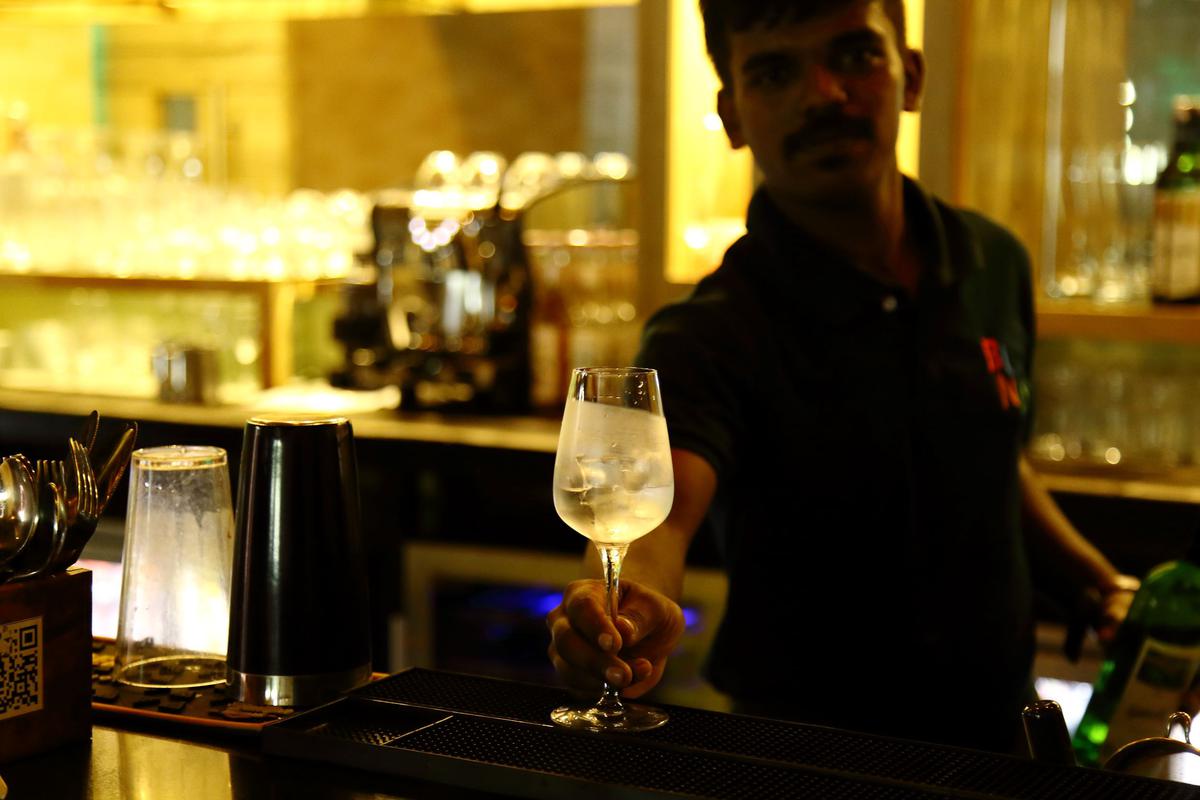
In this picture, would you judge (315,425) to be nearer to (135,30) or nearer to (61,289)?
(61,289)

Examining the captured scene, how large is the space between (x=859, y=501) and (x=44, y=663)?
2.80 feet

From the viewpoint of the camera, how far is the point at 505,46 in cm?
387

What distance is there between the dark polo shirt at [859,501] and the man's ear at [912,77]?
24 centimetres

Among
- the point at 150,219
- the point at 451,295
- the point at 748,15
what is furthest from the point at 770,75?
the point at 150,219

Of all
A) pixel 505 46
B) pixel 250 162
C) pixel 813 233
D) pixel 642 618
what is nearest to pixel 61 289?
pixel 250 162

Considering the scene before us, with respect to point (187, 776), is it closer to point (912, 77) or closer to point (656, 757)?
point (656, 757)

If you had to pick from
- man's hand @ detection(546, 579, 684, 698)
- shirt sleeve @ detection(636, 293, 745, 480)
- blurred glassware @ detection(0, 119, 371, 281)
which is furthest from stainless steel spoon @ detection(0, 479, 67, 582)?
blurred glassware @ detection(0, 119, 371, 281)

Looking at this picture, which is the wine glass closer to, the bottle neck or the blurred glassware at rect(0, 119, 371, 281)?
the bottle neck

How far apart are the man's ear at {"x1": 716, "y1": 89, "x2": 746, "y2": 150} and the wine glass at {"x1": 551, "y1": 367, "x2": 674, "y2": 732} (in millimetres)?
722

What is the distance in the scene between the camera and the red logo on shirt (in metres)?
1.75

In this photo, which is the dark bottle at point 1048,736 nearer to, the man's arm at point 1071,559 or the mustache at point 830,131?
the man's arm at point 1071,559

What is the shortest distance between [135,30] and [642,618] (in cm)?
358

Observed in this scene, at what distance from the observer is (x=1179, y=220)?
2.65m

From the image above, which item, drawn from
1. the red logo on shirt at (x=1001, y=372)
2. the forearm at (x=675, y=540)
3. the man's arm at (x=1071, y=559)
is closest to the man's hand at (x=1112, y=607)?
the man's arm at (x=1071, y=559)
